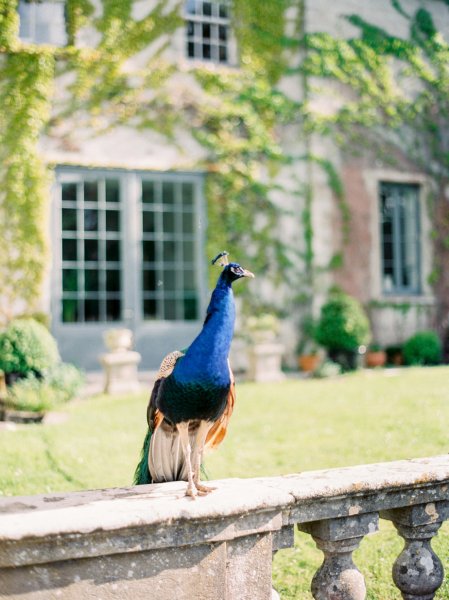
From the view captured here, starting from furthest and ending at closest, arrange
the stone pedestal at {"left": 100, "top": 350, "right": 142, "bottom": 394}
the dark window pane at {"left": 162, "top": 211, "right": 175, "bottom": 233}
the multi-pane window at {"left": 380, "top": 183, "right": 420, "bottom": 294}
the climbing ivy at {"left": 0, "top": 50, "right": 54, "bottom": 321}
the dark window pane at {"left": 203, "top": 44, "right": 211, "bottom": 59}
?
the multi-pane window at {"left": 380, "top": 183, "right": 420, "bottom": 294}, the dark window pane at {"left": 203, "top": 44, "right": 211, "bottom": 59}, the dark window pane at {"left": 162, "top": 211, "right": 175, "bottom": 233}, the climbing ivy at {"left": 0, "top": 50, "right": 54, "bottom": 321}, the stone pedestal at {"left": 100, "top": 350, "right": 142, "bottom": 394}

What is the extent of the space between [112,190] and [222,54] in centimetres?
296

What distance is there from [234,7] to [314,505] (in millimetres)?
9872

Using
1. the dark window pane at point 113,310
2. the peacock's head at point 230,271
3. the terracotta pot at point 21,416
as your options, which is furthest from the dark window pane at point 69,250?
the peacock's head at point 230,271

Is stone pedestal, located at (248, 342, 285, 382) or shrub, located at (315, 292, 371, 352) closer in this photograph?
stone pedestal, located at (248, 342, 285, 382)

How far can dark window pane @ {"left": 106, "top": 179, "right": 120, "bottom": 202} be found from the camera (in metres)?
9.59

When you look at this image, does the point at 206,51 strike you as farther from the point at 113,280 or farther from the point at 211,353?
the point at 211,353

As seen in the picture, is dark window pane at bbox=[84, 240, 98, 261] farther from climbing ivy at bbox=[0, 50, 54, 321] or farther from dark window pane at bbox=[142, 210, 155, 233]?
dark window pane at bbox=[142, 210, 155, 233]

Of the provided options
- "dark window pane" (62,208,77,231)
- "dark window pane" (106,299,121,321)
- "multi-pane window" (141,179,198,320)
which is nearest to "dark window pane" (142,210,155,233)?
"multi-pane window" (141,179,198,320)

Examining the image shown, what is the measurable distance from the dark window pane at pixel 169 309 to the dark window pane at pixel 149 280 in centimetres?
28

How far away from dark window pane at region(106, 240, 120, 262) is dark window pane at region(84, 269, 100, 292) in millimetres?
286

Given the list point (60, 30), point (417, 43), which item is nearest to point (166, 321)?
point (60, 30)

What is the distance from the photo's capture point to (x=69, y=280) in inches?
368

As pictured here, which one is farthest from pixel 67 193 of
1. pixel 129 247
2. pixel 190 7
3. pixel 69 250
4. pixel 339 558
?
pixel 339 558

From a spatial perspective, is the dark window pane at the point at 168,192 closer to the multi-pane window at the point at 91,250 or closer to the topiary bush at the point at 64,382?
the multi-pane window at the point at 91,250
